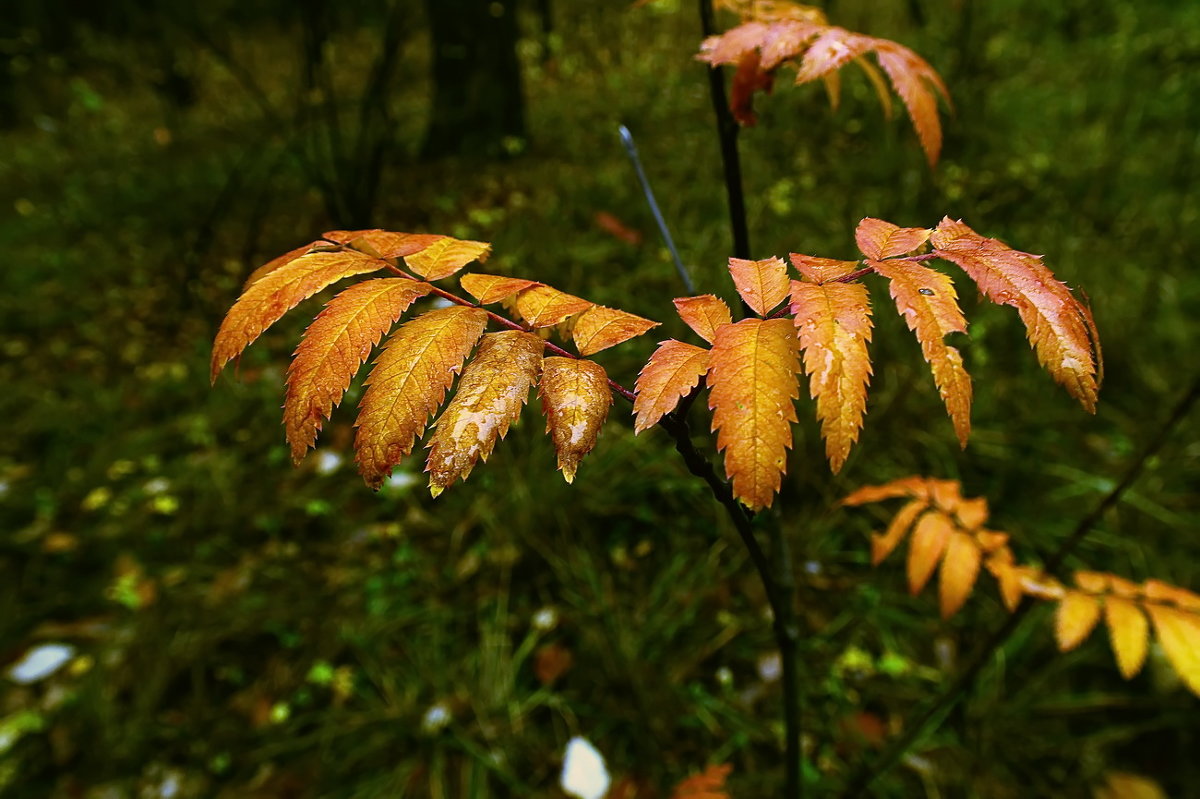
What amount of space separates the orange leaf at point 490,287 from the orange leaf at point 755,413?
0.68 ft

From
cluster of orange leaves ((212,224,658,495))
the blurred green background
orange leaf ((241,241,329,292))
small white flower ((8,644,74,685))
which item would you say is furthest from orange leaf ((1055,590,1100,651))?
small white flower ((8,644,74,685))

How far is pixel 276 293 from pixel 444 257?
0.53 feet

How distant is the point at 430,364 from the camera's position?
19.5 inches

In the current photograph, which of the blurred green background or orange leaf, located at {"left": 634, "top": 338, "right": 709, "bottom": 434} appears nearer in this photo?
orange leaf, located at {"left": 634, "top": 338, "right": 709, "bottom": 434}

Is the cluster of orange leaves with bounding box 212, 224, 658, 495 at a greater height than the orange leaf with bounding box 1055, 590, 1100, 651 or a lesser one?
greater

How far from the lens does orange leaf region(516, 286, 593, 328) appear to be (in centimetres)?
55

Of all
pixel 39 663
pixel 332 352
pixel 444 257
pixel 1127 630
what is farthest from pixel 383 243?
pixel 39 663

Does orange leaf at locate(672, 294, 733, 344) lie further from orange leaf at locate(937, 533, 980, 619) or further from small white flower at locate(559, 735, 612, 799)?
small white flower at locate(559, 735, 612, 799)

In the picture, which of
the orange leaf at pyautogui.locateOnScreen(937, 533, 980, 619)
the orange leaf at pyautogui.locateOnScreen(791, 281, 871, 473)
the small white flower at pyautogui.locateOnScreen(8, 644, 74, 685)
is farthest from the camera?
Answer: the small white flower at pyautogui.locateOnScreen(8, 644, 74, 685)

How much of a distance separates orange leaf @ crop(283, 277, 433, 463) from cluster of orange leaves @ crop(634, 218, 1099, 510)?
0.75 feet

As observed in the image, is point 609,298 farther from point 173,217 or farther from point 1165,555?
point 173,217

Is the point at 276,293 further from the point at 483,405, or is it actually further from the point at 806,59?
the point at 806,59

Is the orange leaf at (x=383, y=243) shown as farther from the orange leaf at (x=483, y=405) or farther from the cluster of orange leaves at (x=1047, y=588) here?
the cluster of orange leaves at (x=1047, y=588)

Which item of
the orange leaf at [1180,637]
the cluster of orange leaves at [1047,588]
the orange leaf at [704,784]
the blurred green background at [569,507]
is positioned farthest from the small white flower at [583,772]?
the orange leaf at [1180,637]
